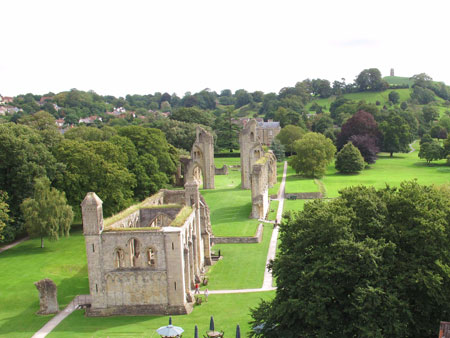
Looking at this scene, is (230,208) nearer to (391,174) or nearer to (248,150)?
(248,150)

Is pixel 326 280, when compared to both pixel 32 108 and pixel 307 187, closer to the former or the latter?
pixel 307 187

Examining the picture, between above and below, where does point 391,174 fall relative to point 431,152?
below

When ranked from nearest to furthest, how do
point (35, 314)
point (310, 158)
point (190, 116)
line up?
point (35, 314), point (310, 158), point (190, 116)

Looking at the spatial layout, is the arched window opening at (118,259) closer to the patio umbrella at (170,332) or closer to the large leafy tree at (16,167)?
the patio umbrella at (170,332)

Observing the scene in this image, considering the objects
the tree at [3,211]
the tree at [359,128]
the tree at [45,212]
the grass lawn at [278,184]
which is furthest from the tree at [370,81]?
the tree at [3,211]

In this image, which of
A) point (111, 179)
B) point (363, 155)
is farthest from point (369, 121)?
point (111, 179)

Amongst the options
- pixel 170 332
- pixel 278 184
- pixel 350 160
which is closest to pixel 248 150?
pixel 278 184

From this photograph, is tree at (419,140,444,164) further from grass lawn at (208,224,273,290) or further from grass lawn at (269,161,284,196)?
grass lawn at (208,224,273,290)
